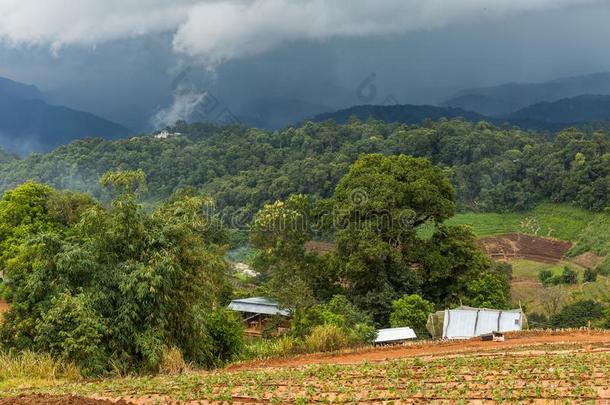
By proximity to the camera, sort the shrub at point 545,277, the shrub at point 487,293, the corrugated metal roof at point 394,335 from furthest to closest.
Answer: the shrub at point 545,277, the shrub at point 487,293, the corrugated metal roof at point 394,335

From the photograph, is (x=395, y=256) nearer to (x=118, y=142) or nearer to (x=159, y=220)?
(x=159, y=220)

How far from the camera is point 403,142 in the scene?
223ft

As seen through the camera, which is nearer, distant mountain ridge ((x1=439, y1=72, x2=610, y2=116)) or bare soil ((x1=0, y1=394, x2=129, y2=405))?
bare soil ((x1=0, y1=394, x2=129, y2=405))

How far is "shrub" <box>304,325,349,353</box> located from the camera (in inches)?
567

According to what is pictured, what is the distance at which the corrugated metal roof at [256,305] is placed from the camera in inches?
1061

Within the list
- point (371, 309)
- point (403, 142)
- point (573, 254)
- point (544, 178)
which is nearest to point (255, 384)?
point (371, 309)

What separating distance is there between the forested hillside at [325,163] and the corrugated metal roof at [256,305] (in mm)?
26686

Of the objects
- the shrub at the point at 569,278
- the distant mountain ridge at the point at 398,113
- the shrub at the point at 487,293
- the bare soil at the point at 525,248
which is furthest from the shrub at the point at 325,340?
the distant mountain ridge at the point at 398,113

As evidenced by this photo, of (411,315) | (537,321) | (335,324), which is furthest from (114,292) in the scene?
(537,321)

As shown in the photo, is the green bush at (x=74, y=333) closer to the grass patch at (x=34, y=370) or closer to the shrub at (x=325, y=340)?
the grass patch at (x=34, y=370)

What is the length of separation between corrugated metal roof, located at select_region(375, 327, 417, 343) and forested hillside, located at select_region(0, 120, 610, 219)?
36.3m

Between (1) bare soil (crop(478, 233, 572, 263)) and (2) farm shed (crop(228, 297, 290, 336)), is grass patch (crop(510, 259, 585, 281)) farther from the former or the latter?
(2) farm shed (crop(228, 297, 290, 336))

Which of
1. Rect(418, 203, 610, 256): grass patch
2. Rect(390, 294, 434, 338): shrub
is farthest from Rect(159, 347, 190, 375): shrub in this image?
Rect(418, 203, 610, 256): grass patch

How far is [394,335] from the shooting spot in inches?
733
